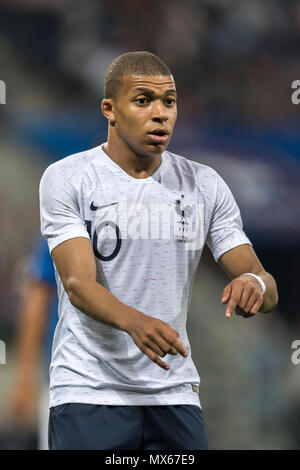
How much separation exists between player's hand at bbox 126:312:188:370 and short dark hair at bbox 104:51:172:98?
86cm

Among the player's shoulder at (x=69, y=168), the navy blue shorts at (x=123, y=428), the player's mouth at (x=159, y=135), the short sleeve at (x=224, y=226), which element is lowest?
the navy blue shorts at (x=123, y=428)

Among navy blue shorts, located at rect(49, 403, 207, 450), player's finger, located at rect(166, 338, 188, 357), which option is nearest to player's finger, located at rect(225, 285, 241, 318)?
player's finger, located at rect(166, 338, 188, 357)

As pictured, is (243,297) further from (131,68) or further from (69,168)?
(131,68)

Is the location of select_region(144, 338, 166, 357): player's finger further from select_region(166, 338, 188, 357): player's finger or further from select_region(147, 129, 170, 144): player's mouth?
select_region(147, 129, 170, 144): player's mouth

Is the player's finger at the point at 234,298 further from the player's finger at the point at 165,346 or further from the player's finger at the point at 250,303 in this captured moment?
the player's finger at the point at 165,346

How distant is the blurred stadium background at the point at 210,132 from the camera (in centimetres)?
500

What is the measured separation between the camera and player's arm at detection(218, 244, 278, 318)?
7.89 feet

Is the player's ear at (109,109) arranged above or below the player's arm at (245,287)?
above

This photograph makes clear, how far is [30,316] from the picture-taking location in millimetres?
4293

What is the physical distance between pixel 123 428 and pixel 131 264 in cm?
50

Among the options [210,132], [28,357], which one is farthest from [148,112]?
[210,132]

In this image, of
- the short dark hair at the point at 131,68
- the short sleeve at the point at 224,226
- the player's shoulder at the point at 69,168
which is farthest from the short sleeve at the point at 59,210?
the short sleeve at the point at 224,226

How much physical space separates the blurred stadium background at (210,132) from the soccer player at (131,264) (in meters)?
2.23
